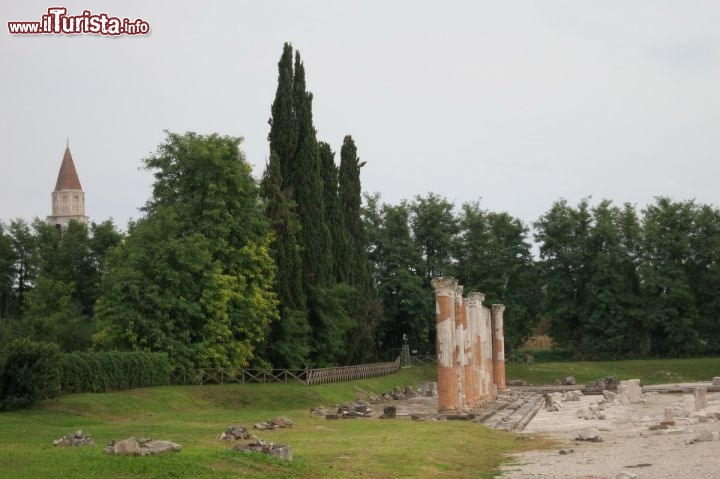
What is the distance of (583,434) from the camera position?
102ft

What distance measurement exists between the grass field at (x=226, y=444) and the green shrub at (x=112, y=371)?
106cm

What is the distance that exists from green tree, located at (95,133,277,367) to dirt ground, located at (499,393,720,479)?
1702 centimetres

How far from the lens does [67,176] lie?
9806 cm

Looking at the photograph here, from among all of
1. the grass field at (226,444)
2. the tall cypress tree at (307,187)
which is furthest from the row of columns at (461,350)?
the tall cypress tree at (307,187)

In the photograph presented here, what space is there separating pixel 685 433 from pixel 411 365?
4813cm

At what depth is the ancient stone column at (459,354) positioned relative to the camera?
139 ft

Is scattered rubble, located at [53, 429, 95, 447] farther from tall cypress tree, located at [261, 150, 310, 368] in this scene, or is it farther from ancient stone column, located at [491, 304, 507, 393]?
ancient stone column, located at [491, 304, 507, 393]

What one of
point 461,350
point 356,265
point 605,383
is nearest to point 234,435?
point 461,350

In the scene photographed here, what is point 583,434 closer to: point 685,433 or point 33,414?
point 685,433

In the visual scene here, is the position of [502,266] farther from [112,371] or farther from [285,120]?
[112,371]

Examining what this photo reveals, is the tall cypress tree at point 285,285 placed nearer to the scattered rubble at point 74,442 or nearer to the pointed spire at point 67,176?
the scattered rubble at point 74,442

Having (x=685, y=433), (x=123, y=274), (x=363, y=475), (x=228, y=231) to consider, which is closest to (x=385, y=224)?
(x=228, y=231)

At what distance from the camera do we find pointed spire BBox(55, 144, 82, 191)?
97.4 meters

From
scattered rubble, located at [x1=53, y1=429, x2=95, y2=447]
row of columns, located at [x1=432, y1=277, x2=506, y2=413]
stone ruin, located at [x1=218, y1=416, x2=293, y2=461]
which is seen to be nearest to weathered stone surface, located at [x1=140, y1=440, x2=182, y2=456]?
stone ruin, located at [x1=218, y1=416, x2=293, y2=461]
